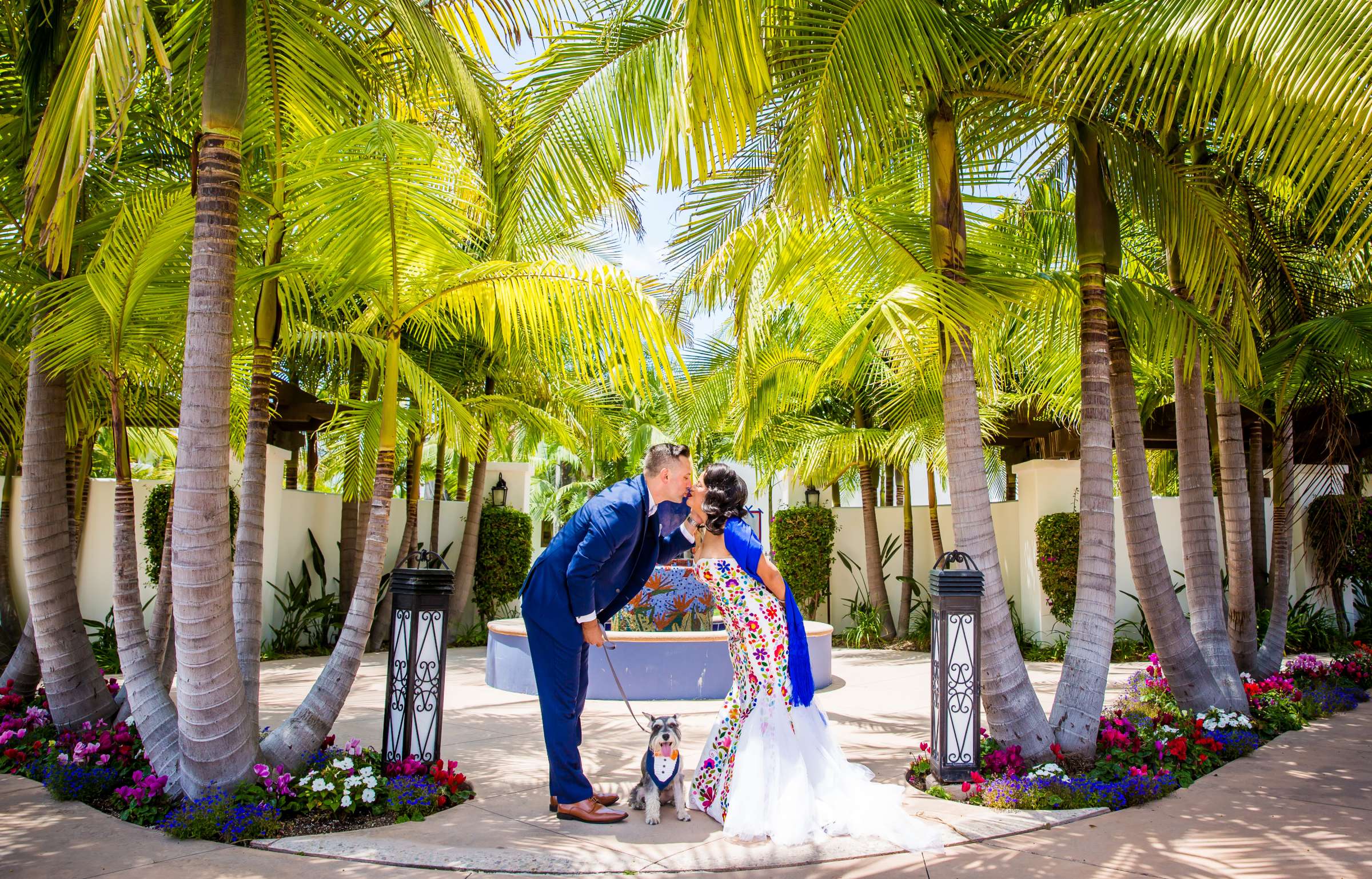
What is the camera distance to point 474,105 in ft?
18.2

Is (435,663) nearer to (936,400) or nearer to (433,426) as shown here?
(433,426)

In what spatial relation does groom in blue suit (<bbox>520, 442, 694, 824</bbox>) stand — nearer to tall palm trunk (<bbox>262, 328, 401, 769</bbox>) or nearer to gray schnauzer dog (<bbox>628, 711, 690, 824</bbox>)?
gray schnauzer dog (<bbox>628, 711, 690, 824</bbox>)

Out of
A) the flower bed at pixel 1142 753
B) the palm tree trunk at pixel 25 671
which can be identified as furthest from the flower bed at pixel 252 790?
the flower bed at pixel 1142 753

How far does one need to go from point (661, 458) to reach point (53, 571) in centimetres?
386

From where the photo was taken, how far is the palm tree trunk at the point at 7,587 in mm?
9875

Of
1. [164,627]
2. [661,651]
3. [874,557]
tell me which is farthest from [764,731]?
[874,557]

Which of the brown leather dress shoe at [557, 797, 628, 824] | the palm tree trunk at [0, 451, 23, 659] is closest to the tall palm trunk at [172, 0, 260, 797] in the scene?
the brown leather dress shoe at [557, 797, 628, 824]

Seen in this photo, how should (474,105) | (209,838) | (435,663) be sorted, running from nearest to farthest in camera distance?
1. (209,838)
2. (435,663)
3. (474,105)

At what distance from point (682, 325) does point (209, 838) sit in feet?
23.5

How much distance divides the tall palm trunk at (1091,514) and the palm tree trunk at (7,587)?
10098mm

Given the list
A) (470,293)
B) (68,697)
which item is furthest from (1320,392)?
(68,697)

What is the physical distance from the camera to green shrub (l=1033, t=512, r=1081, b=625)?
12.2m

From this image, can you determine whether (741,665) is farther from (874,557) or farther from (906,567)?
(906,567)

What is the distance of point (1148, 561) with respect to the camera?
6.20m
